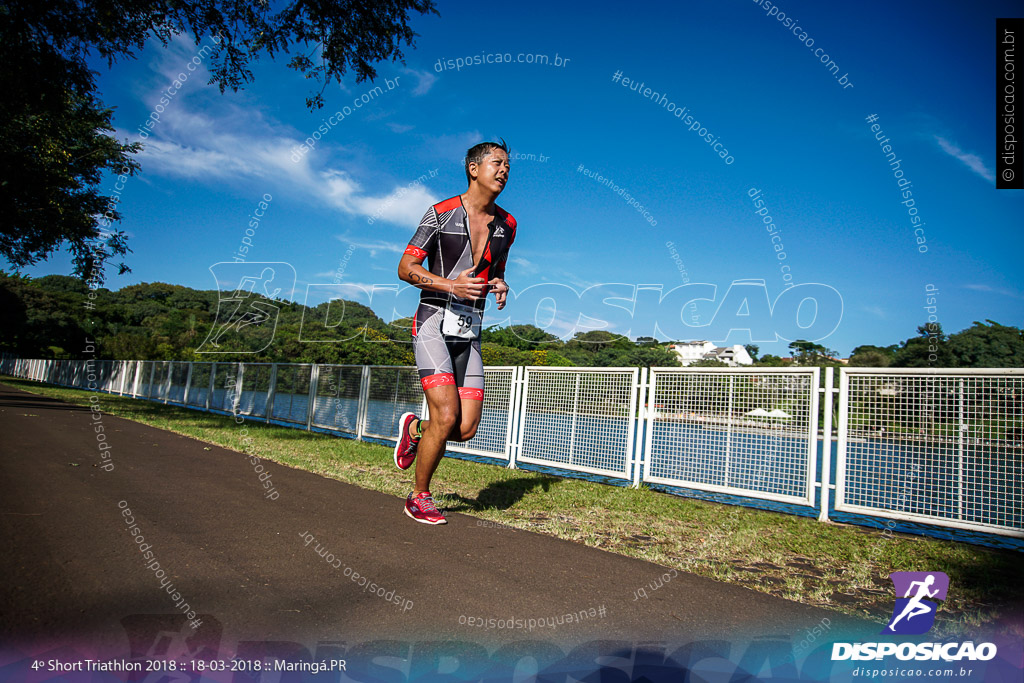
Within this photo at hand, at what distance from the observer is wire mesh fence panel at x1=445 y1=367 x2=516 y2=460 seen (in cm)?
814

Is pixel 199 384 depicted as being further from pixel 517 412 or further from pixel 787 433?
pixel 787 433

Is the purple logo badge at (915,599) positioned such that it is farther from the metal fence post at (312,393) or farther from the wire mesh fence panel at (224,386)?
the wire mesh fence panel at (224,386)

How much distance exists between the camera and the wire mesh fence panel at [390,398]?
9.56 m

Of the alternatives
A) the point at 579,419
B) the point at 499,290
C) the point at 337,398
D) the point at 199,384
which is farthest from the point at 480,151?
the point at 199,384

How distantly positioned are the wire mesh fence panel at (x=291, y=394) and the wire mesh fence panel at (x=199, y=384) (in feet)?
17.5

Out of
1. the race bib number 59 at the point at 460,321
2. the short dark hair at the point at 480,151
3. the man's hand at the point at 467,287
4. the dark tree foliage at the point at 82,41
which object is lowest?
the race bib number 59 at the point at 460,321

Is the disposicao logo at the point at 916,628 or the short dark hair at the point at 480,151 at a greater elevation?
the short dark hair at the point at 480,151

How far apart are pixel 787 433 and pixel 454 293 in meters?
3.81

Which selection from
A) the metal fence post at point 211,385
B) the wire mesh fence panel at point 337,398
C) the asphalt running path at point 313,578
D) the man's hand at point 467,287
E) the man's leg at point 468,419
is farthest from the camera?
the metal fence post at point 211,385

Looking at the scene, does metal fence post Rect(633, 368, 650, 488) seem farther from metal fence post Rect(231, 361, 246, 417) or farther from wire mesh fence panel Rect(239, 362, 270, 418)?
metal fence post Rect(231, 361, 246, 417)

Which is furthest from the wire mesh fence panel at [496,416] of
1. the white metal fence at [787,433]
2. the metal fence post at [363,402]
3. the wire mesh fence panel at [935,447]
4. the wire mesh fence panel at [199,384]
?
the wire mesh fence panel at [199,384]

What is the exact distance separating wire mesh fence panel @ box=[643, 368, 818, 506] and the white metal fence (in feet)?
0.04

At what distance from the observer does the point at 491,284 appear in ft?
11.8

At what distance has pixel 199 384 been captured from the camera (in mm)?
18797
